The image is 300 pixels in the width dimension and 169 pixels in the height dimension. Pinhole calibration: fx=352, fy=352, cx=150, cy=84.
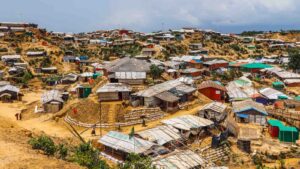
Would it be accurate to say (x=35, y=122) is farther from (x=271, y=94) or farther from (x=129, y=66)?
(x=271, y=94)

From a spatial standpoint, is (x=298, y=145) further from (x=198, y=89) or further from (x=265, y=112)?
(x=198, y=89)

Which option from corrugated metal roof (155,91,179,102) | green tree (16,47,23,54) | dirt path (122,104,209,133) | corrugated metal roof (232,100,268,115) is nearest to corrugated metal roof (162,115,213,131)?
dirt path (122,104,209,133)

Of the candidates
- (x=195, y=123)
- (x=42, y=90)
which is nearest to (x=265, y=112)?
(x=195, y=123)

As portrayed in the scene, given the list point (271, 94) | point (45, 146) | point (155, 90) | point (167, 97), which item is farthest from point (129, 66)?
point (45, 146)

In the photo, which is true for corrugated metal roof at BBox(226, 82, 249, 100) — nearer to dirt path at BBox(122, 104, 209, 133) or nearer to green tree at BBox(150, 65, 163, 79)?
dirt path at BBox(122, 104, 209, 133)

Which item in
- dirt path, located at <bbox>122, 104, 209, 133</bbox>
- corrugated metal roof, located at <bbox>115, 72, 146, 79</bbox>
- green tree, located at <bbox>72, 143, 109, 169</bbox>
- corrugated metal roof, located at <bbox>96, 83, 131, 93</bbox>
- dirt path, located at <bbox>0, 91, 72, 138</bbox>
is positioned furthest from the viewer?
corrugated metal roof, located at <bbox>115, 72, 146, 79</bbox>

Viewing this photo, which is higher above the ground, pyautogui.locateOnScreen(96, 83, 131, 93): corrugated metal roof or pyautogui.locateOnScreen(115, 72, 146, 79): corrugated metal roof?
pyautogui.locateOnScreen(115, 72, 146, 79): corrugated metal roof
